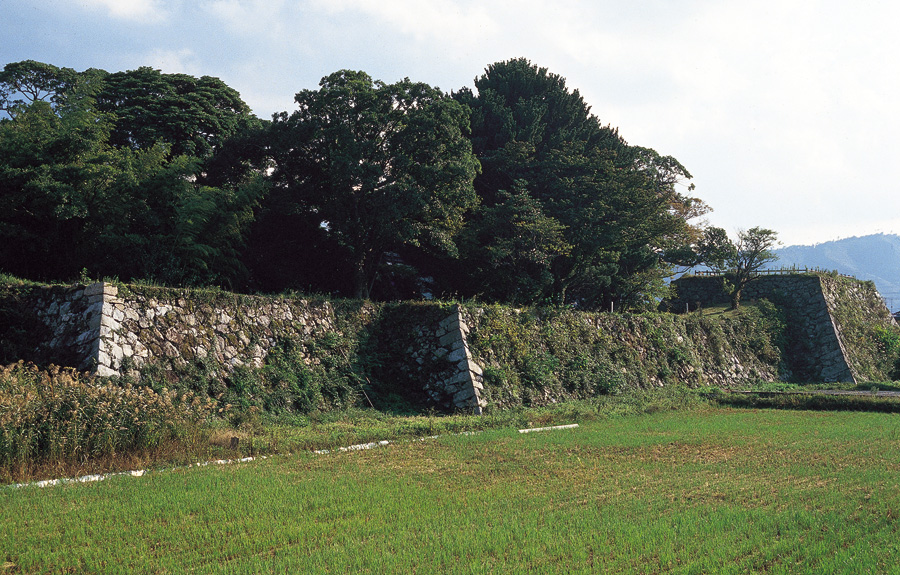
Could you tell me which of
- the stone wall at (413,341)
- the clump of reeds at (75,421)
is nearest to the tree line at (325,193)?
the stone wall at (413,341)

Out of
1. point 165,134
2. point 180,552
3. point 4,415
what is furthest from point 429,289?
point 180,552

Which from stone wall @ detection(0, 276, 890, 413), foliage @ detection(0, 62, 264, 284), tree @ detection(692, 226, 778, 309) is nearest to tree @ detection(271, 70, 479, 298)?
foliage @ detection(0, 62, 264, 284)

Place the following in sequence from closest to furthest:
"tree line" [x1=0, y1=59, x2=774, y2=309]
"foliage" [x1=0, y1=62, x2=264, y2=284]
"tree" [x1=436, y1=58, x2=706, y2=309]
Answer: "foliage" [x1=0, y1=62, x2=264, y2=284]
"tree line" [x1=0, y1=59, x2=774, y2=309]
"tree" [x1=436, y1=58, x2=706, y2=309]

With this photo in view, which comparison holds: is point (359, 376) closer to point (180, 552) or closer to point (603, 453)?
point (603, 453)

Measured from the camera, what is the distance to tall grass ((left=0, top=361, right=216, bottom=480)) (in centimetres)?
789

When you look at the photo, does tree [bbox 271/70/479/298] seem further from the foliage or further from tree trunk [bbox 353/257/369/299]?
the foliage

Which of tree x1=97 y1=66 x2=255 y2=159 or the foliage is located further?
tree x1=97 y1=66 x2=255 y2=159

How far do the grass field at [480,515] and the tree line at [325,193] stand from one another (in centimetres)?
806

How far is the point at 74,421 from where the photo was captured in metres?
8.39

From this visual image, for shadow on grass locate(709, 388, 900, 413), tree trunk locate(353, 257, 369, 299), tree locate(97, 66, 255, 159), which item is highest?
tree locate(97, 66, 255, 159)

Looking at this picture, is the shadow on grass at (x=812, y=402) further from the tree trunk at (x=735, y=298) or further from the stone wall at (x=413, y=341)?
the tree trunk at (x=735, y=298)

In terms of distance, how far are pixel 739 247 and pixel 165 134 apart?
29.3 m

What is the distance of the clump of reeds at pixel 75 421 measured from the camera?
26.0 feet

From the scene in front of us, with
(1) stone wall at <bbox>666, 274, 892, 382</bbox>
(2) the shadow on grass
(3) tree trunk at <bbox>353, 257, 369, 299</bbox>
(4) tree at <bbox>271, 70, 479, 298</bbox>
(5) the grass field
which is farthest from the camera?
(1) stone wall at <bbox>666, 274, 892, 382</bbox>
